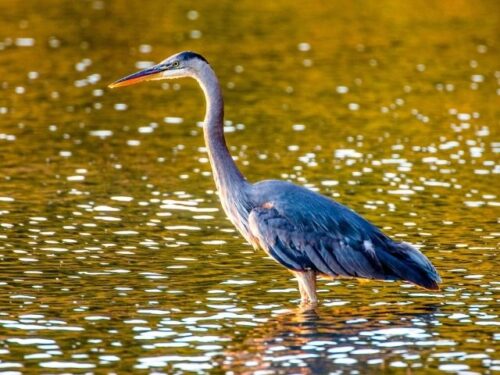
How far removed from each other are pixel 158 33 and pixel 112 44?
218 cm

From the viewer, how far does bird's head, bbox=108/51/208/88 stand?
49.0ft

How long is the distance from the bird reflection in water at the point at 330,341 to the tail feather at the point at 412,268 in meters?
0.31

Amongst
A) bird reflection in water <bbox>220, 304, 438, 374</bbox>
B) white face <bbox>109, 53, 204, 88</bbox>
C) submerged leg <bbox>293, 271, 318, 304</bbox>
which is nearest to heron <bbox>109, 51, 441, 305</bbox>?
submerged leg <bbox>293, 271, 318, 304</bbox>

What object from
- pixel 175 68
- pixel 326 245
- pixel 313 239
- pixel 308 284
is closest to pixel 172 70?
pixel 175 68

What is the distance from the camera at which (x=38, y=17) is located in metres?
39.4

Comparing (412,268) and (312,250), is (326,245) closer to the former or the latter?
(312,250)

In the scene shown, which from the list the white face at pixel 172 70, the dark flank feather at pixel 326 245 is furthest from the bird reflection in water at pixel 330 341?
the white face at pixel 172 70

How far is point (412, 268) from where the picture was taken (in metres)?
14.0

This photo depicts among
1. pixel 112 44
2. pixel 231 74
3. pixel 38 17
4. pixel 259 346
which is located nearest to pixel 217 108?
pixel 259 346

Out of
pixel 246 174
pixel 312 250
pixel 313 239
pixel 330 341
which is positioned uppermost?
pixel 246 174

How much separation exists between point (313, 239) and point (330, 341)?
61.2 inches

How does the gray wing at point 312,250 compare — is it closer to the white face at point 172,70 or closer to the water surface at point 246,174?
the water surface at point 246,174

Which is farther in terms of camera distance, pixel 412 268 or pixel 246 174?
pixel 246 174

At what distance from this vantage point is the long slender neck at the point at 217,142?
1459cm
